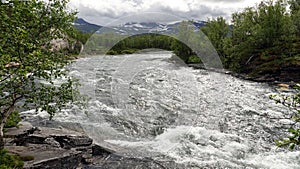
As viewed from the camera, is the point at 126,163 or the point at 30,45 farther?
the point at 126,163

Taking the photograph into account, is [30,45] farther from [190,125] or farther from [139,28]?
[190,125]

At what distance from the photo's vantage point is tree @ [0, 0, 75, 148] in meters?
6.20

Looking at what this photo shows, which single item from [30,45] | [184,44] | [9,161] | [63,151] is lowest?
[63,151]

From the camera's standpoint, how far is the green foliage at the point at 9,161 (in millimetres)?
7141

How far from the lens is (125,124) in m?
13.7

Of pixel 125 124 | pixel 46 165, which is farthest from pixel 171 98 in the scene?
pixel 46 165

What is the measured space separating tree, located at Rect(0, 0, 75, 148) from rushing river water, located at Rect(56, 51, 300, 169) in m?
4.33

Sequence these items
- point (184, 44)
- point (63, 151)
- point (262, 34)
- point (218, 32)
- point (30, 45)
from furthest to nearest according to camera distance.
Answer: point (184, 44) → point (218, 32) → point (262, 34) → point (63, 151) → point (30, 45)

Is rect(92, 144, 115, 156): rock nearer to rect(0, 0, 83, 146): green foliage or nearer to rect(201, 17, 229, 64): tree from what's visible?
rect(0, 0, 83, 146): green foliage

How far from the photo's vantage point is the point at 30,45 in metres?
6.16

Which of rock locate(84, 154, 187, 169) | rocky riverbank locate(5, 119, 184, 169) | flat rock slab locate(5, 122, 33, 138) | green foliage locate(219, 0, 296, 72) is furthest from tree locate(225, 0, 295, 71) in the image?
flat rock slab locate(5, 122, 33, 138)

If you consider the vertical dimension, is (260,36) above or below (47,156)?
above

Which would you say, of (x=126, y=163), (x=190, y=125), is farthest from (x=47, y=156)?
(x=190, y=125)

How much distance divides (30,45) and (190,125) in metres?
10.3
